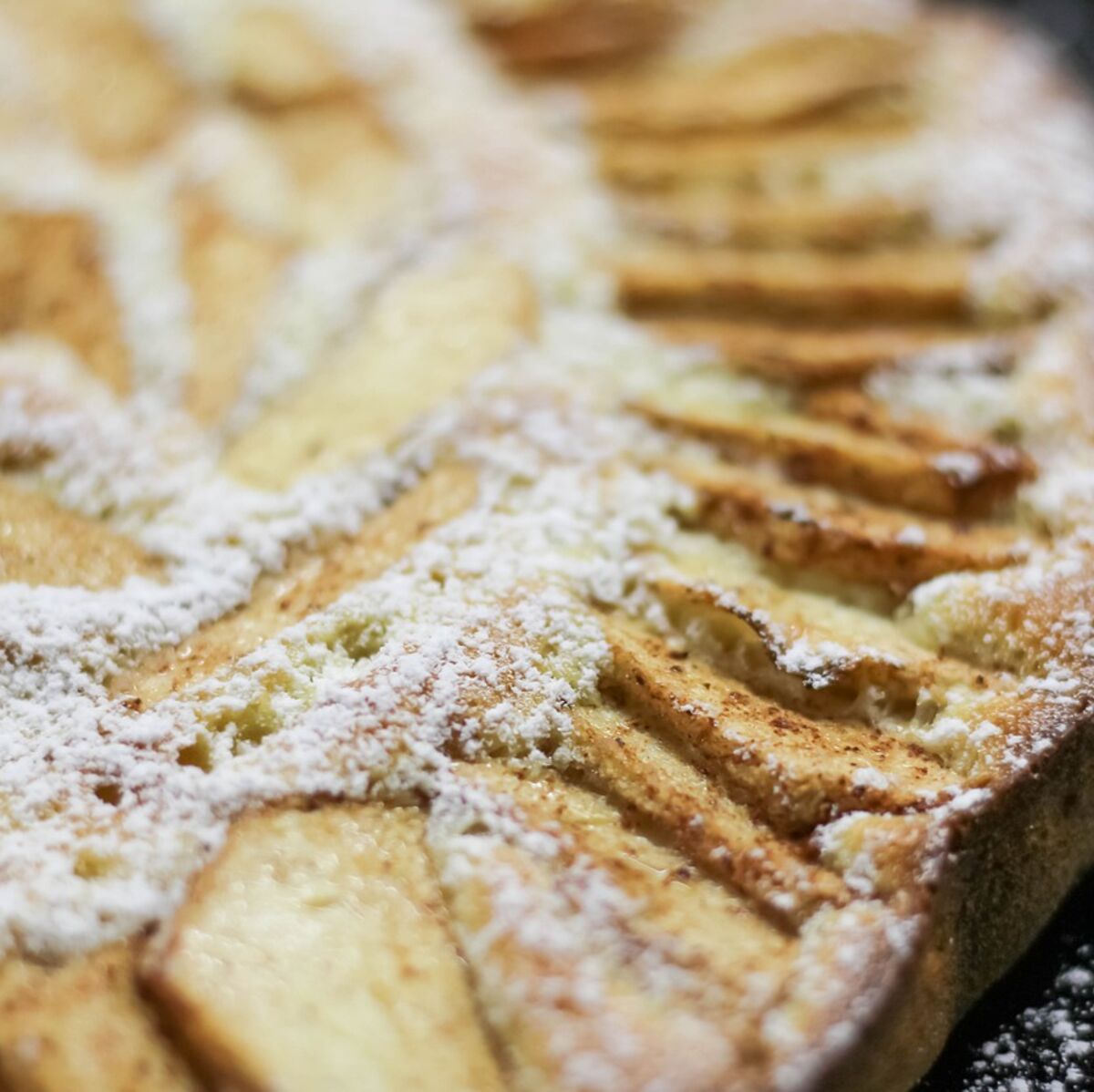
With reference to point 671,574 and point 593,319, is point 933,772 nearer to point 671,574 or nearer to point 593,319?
point 671,574

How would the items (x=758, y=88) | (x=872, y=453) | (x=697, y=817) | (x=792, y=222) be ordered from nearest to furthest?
(x=697, y=817) < (x=872, y=453) < (x=792, y=222) < (x=758, y=88)

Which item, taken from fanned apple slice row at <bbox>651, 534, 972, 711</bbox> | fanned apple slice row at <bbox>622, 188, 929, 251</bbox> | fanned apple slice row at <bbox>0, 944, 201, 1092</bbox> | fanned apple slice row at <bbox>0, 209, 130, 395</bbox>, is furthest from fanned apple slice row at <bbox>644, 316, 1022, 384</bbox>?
fanned apple slice row at <bbox>0, 944, 201, 1092</bbox>

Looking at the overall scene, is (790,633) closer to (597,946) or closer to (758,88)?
(597,946)

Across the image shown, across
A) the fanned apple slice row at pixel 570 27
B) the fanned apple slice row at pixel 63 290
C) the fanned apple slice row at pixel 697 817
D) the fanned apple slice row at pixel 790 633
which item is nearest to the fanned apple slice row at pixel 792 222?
the fanned apple slice row at pixel 570 27

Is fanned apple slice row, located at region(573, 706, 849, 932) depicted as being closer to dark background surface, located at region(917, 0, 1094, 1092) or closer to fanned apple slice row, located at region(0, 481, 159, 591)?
dark background surface, located at region(917, 0, 1094, 1092)

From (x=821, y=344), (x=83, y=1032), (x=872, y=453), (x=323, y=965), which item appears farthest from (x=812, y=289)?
(x=83, y=1032)

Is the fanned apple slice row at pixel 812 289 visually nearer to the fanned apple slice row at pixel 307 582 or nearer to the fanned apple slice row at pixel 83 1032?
the fanned apple slice row at pixel 307 582
